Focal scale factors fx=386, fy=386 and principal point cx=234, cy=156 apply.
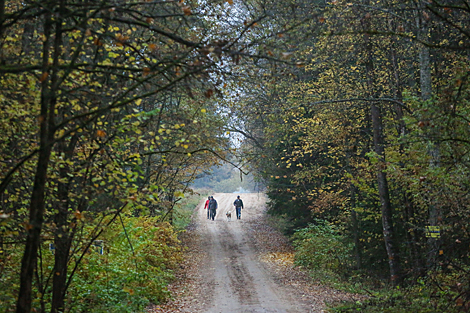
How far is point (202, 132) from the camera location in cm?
1274

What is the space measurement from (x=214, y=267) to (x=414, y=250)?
7495 millimetres

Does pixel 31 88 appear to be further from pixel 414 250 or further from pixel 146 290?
pixel 414 250

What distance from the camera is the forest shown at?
4605mm

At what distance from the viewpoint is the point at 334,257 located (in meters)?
16.0

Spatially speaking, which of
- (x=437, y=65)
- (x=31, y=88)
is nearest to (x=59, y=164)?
(x=31, y=88)

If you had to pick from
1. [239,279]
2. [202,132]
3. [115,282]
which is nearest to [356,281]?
[239,279]

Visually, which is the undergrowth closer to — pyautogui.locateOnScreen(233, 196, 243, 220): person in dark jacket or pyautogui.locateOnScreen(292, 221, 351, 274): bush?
pyautogui.locateOnScreen(292, 221, 351, 274): bush

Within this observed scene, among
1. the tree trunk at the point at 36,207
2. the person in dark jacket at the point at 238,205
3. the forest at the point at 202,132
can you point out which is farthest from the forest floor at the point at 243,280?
the person in dark jacket at the point at 238,205

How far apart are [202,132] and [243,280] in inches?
208

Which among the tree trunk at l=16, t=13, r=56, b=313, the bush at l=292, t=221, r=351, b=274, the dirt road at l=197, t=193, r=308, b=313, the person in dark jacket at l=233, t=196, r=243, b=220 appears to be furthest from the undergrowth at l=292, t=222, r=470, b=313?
the person in dark jacket at l=233, t=196, r=243, b=220

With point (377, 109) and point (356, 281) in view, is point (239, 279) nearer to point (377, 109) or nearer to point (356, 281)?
point (356, 281)

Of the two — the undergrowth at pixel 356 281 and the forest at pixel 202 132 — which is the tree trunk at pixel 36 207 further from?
the undergrowth at pixel 356 281

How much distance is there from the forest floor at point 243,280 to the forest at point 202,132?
2.97 feet

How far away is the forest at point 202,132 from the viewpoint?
4.61 meters
